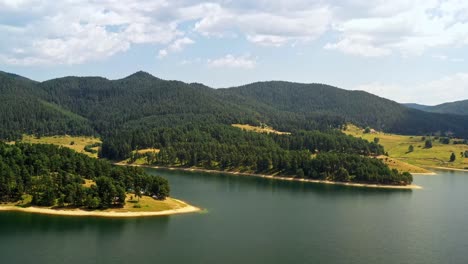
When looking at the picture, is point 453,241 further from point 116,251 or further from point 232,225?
point 116,251

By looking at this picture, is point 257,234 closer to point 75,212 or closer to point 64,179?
point 75,212

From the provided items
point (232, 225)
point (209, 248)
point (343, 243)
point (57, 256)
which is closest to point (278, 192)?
point (232, 225)

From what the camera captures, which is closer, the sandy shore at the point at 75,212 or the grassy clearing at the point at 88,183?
the sandy shore at the point at 75,212

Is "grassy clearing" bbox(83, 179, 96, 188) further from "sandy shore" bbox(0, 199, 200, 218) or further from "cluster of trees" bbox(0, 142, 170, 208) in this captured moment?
"sandy shore" bbox(0, 199, 200, 218)

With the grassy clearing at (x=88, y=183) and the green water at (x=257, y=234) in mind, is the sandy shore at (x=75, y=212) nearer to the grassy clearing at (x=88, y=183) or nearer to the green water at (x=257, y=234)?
the green water at (x=257, y=234)

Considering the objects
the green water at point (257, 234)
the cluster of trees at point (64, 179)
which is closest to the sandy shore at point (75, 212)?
the cluster of trees at point (64, 179)
